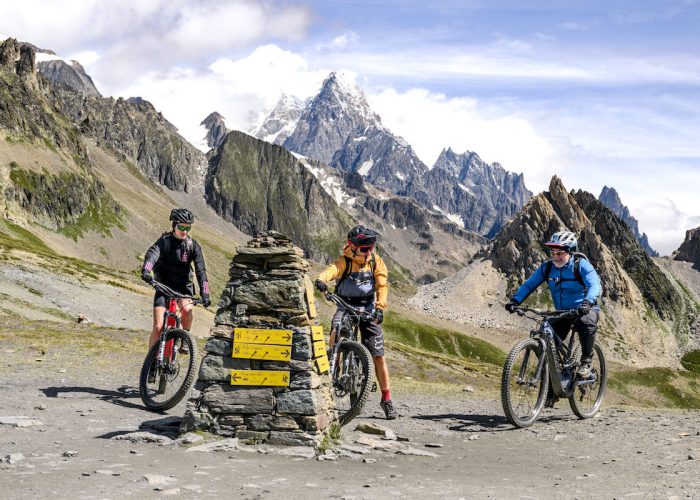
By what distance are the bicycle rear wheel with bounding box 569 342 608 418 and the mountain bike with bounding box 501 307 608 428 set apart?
27mm

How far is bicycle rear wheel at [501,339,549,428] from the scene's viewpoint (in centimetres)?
1362

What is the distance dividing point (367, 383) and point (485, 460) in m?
2.80

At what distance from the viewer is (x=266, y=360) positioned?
11.4 meters

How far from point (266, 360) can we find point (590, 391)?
902cm

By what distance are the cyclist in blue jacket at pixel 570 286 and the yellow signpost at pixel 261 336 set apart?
18.6ft

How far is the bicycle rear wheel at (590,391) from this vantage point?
50.0 feet

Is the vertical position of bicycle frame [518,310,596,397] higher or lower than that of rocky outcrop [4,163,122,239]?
lower

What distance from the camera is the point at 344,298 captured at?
14.0 metres

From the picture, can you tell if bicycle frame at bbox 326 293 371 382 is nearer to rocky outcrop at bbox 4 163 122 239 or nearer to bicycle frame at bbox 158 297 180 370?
bicycle frame at bbox 158 297 180 370

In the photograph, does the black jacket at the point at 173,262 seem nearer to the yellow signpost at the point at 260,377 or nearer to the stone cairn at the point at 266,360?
the stone cairn at the point at 266,360

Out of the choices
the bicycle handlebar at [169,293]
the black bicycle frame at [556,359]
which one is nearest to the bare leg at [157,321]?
the bicycle handlebar at [169,293]

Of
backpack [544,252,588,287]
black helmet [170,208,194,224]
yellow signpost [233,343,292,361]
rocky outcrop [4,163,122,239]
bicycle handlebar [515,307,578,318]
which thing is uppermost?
rocky outcrop [4,163,122,239]

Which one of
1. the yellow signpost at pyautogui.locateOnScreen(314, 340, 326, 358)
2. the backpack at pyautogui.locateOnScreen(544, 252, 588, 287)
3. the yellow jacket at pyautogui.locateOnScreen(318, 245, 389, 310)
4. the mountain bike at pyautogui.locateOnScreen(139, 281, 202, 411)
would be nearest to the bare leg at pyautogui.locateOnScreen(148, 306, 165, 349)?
the mountain bike at pyautogui.locateOnScreen(139, 281, 202, 411)

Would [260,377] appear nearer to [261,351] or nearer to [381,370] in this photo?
[261,351]
